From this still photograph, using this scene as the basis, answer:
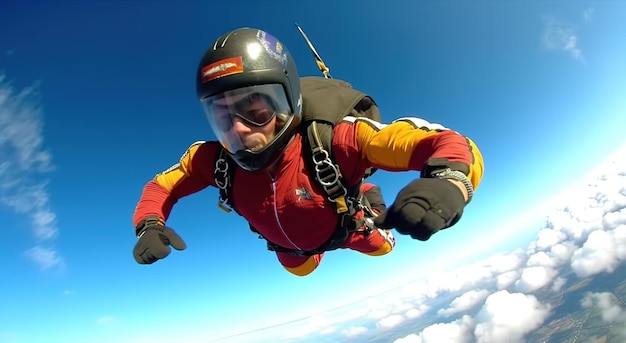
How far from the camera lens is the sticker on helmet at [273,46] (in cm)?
205

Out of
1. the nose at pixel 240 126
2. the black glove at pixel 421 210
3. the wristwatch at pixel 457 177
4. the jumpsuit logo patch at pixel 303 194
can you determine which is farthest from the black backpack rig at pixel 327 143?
the black glove at pixel 421 210

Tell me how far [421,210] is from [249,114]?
131 cm

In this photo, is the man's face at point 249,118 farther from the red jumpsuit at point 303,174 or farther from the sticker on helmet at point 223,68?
the red jumpsuit at point 303,174

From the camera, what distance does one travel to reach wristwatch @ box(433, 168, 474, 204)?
1.18 meters

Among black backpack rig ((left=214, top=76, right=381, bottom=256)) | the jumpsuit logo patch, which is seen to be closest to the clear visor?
black backpack rig ((left=214, top=76, right=381, bottom=256))

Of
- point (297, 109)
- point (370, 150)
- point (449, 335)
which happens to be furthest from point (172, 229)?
point (449, 335)

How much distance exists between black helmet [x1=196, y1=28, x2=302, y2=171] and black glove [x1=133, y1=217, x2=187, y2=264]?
614mm

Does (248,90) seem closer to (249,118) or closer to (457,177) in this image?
(249,118)

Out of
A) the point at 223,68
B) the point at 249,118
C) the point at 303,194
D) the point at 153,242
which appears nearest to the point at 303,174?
the point at 303,194

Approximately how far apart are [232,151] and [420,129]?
114cm

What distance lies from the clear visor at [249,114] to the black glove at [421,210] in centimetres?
116

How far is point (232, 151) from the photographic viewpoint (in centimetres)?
206

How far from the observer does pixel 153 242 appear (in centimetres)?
187

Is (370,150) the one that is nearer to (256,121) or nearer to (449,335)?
(256,121)
